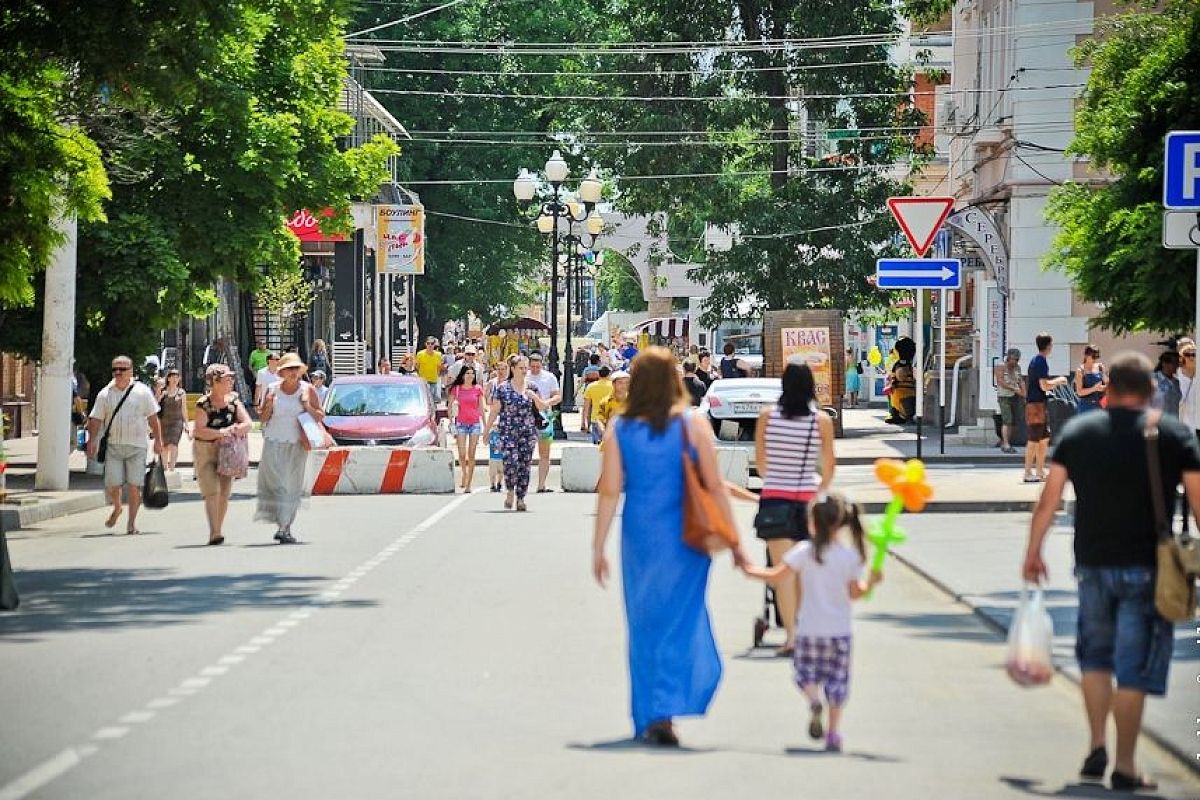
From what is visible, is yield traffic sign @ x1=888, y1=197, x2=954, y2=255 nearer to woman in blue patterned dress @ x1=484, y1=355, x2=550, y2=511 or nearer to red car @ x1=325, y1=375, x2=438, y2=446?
woman in blue patterned dress @ x1=484, y1=355, x2=550, y2=511

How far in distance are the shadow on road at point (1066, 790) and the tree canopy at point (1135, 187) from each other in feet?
53.5

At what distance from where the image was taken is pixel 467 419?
1222 inches

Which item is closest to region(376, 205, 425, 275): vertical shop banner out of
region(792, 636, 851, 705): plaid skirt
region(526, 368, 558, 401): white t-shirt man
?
region(526, 368, 558, 401): white t-shirt man

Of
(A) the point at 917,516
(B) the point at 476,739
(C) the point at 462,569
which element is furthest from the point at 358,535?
(B) the point at 476,739

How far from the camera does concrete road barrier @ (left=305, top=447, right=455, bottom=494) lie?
30719mm

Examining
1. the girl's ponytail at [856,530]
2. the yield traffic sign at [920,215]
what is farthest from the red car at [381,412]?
the girl's ponytail at [856,530]

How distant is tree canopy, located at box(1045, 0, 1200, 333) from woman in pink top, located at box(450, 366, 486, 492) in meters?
8.33

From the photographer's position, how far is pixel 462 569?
1873 centimetres

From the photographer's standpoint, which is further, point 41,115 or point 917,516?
point 917,516

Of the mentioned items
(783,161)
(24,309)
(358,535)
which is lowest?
(358,535)

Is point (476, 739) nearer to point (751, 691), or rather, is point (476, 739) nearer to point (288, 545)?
point (751, 691)

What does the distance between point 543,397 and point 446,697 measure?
21.6m

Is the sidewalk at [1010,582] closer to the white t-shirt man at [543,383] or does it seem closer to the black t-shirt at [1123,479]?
the black t-shirt at [1123,479]

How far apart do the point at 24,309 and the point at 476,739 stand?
23316mm
